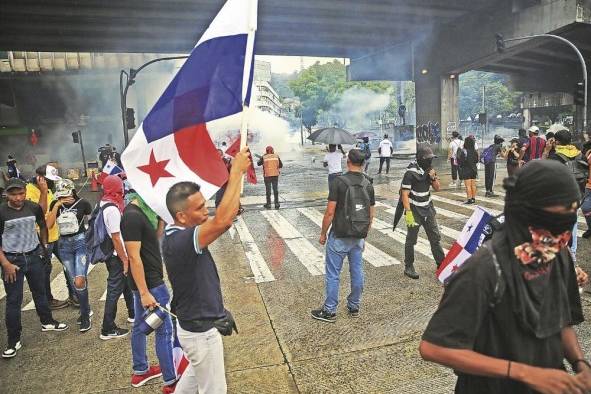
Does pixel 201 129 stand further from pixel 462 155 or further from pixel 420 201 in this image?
pixel 462 155

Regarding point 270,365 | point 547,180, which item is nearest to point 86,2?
point 270,365

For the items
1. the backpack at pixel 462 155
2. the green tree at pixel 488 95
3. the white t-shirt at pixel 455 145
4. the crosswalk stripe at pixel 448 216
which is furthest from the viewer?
the green tree at pixel 488 95

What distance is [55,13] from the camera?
18859 millimetres

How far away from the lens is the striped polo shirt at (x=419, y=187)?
634 cm

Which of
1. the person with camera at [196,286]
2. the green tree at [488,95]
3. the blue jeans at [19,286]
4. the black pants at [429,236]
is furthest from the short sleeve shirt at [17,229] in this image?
the green tree at [488,95]

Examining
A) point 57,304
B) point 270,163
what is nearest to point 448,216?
point 270,163

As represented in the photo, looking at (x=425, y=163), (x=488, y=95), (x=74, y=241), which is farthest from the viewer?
(x=488, y=95)

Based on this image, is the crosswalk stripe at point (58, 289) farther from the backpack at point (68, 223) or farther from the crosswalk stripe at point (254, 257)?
the crosswalk stripe at point (254, 257)

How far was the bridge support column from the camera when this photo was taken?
96.3 ft

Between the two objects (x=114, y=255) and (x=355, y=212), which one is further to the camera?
(x=355, y=212)

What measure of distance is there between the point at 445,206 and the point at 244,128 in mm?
10021

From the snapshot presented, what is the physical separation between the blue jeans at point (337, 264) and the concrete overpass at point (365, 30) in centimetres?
1605

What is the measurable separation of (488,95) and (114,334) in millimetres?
81779

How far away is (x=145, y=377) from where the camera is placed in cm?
402
